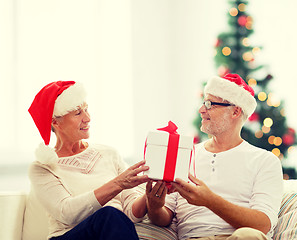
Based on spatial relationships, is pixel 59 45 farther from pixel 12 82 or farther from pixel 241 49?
pixel 241 49

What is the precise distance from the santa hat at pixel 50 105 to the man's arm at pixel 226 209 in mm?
743

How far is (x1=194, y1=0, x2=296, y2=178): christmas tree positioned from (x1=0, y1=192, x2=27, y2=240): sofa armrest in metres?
2.05

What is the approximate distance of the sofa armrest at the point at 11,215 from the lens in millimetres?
2332

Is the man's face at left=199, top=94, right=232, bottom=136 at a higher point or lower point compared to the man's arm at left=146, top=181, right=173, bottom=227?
higher

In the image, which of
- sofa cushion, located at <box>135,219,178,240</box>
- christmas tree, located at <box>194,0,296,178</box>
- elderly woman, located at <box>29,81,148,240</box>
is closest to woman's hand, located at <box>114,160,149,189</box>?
elderly woman, located at <box>29,81,148,240</box>

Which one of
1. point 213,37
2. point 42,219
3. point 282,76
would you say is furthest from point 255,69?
point 42,219

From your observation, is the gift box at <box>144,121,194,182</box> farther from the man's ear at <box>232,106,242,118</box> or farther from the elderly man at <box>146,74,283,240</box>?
the man's ear at <box>232,106,242,118</box>

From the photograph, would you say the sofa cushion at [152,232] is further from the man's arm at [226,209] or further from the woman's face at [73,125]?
the woman's face at [73,125]

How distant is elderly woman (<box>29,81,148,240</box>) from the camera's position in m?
1.94

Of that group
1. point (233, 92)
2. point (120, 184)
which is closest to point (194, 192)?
point (120, 184)

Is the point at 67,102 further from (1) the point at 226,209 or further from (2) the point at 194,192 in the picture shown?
(1) the point at 226,209

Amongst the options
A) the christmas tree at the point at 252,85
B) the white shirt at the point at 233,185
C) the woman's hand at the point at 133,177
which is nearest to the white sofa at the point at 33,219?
the white shirt at the point at 233,185

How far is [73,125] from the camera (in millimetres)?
2275

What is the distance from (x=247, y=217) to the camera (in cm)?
197
